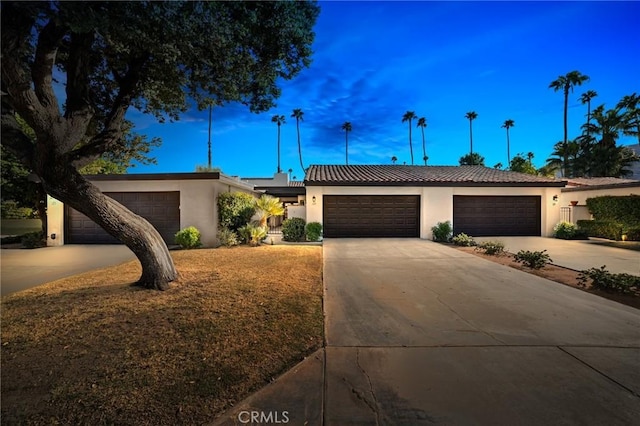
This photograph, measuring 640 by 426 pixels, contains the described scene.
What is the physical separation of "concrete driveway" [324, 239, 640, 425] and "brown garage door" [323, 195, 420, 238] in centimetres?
842

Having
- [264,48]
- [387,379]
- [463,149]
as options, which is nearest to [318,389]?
[387,379]

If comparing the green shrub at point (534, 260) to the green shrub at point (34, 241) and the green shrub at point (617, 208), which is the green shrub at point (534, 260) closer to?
the green shrub at point (617, 208)

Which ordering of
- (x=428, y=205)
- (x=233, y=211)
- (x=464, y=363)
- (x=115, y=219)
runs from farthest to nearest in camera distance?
(x=428, y=205) < (x=233, y=211) < (x=115, y=219) < (x=464, y=363)

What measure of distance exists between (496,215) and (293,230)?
34.4ft

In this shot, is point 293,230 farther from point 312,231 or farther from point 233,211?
point 233,211

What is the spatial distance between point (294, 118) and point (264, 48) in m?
46.2

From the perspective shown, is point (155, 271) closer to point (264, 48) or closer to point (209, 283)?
point (209, 283)

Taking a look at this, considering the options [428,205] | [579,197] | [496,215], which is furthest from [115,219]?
[579,197]

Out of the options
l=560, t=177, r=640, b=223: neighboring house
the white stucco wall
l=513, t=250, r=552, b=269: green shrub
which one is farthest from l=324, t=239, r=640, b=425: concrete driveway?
l=560, t=177, r=640, b=223: neighboring house

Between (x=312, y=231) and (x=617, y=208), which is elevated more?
(x=617, y=208)

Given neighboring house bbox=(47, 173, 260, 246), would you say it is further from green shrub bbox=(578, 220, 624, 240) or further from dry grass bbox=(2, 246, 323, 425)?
green shrub bbox=(578, 220, 624, 240)

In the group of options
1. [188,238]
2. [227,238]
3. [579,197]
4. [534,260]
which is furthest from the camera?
[579,197]

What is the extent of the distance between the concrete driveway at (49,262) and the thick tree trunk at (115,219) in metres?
2.55

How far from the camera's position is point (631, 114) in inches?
1127
